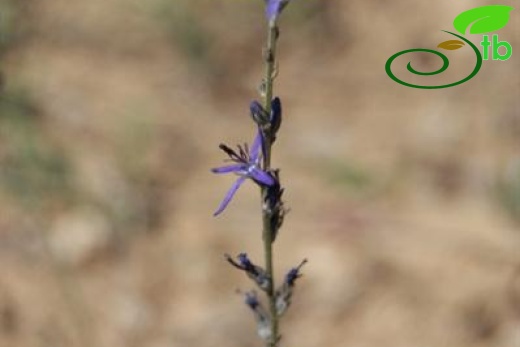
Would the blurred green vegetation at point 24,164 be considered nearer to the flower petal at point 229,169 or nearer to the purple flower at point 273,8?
the flower petal at point 229,169

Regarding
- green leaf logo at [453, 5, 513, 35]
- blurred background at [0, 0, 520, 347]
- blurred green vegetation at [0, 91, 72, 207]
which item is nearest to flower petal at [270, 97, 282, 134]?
blurred background at [0, 0, 520, 347]

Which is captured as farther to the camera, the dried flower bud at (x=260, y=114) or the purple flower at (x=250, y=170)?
the purple flower at (x=250, y=170)

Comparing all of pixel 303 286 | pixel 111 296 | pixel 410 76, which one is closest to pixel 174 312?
pixel 111 296

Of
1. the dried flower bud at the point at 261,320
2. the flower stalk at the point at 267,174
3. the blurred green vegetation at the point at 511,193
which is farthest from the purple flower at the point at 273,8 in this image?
the blurred green vegetation at the point at 511,193

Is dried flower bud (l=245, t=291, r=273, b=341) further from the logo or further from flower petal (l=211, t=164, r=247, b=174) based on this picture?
the logo

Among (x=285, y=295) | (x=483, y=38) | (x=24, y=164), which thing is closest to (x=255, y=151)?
(x=285, y=295)
